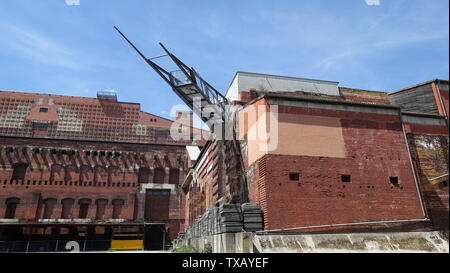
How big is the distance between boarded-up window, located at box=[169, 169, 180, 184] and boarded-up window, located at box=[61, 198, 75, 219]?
940 centimetres

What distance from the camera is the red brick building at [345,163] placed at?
1038cm

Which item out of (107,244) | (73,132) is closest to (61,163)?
(73,132)

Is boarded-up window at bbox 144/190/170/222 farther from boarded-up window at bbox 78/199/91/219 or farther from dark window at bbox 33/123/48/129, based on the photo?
dark window at bbox 33/123/48/129

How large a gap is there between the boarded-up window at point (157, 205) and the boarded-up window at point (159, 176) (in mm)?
1033

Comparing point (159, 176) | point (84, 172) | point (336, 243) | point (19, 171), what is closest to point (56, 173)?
point (84, 172)

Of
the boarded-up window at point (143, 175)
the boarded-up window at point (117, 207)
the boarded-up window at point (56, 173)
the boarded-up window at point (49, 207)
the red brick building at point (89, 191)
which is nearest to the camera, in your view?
the red brick building at point (89, 191)

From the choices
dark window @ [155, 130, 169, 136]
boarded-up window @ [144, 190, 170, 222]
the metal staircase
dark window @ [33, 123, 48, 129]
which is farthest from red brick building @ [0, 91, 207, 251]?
the metal staircase

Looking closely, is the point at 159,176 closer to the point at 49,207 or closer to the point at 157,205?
the point at 157,205

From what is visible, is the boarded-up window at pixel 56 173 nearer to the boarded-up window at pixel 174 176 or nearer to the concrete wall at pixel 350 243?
the boarded-up window at pixel 174 176

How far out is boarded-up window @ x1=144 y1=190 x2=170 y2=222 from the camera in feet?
102

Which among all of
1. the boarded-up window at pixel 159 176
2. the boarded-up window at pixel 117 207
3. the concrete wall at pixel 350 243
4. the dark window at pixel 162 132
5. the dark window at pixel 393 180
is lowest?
the concrete wall at pixel 350 243

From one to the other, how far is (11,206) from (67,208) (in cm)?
490

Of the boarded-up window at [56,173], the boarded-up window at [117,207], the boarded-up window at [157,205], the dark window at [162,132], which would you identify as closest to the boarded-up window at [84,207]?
A: the boarded-up window at [117,207]
